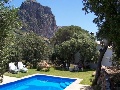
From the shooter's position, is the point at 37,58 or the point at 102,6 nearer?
the point at 102,6

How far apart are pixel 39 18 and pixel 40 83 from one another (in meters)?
122

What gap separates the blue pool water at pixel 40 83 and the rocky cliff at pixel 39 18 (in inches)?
4203

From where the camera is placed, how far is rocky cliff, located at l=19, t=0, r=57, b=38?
445 ft

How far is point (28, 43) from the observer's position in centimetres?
3269

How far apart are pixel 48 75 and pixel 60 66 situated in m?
7.73

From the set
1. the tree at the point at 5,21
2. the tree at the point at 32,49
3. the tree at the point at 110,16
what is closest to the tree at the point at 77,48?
the tree at the point at 32,49

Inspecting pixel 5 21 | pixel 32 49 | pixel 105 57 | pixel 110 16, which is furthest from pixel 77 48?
pixel 5 21

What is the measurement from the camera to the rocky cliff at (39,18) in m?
136

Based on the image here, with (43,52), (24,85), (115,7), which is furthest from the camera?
(43,52)

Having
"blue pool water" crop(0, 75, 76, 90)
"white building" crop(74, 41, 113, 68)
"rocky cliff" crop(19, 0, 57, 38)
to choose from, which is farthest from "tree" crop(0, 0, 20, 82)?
"rocky cliff" crop(19, 0, 57, 38)

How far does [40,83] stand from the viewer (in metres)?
24.5

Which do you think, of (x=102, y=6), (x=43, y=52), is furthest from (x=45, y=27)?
(x=102, y=6)

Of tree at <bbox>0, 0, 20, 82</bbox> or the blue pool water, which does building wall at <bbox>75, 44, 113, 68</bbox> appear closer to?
the blue pool water

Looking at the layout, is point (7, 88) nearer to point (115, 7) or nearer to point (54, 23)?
Answer: point (115, 7)
